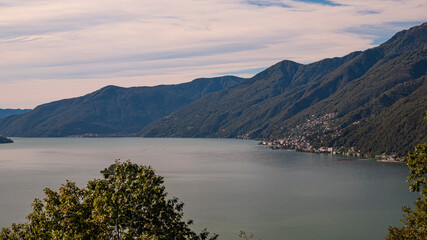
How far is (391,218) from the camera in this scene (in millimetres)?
79438

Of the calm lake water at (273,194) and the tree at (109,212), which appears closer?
the tree at (109,212)

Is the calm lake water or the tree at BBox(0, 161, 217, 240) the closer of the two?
the tree at BBox(0, 161, 217, 240)

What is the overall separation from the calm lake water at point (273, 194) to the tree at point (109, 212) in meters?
43.1

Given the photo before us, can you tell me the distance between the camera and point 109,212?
23406 mm

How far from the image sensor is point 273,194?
348 ft

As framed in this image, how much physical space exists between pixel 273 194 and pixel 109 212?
86.1m

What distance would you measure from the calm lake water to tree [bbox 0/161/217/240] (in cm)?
4308

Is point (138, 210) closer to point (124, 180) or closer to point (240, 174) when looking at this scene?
point (124, 180)

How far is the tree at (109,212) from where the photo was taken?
23.3m

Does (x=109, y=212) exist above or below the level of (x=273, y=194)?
above

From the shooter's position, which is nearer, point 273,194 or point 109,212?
point 109,212

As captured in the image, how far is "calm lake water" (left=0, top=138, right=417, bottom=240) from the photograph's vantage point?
243 ft

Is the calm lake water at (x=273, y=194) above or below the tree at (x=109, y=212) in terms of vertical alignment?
below

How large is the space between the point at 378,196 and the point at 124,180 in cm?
8857
